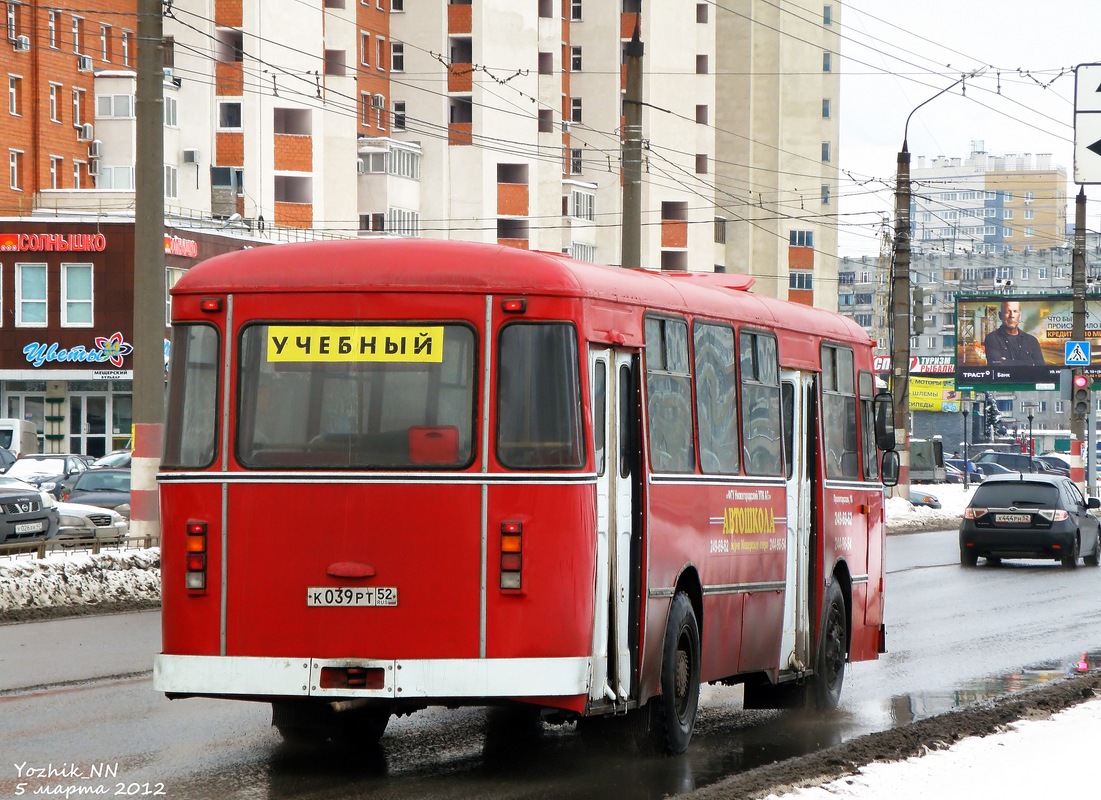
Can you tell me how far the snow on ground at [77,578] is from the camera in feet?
63.3

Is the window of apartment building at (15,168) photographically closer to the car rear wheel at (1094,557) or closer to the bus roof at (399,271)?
the car rear wheel at (1094,557)

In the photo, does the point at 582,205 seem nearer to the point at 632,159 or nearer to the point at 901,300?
the point at 901,300

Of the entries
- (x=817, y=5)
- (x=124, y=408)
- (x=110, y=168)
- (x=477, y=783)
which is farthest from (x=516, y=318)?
(x=817, y=5)

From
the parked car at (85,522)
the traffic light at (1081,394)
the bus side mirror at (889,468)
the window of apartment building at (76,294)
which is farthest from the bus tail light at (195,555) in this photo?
the window of apartment building at (76,294)

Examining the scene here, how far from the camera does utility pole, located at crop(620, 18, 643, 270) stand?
86.7 ft

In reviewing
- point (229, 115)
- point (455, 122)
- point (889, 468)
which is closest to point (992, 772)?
point (889, 468)

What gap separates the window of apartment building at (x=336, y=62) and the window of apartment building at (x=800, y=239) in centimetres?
3439

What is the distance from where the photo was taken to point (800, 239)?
352ft

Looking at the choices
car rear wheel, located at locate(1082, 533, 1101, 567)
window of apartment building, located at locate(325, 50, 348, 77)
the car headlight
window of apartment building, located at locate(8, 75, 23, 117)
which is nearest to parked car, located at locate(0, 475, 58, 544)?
the car headlight

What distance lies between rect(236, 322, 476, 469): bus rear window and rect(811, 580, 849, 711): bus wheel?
4823mm

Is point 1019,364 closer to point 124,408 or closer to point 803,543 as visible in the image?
point 124,408

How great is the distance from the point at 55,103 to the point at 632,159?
50608 mm

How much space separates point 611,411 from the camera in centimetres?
960

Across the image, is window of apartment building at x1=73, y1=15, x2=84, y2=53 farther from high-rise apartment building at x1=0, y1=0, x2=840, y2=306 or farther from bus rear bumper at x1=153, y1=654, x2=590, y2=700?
bus rear bumper at x1=153, y1=654, x2=590, y2=700
